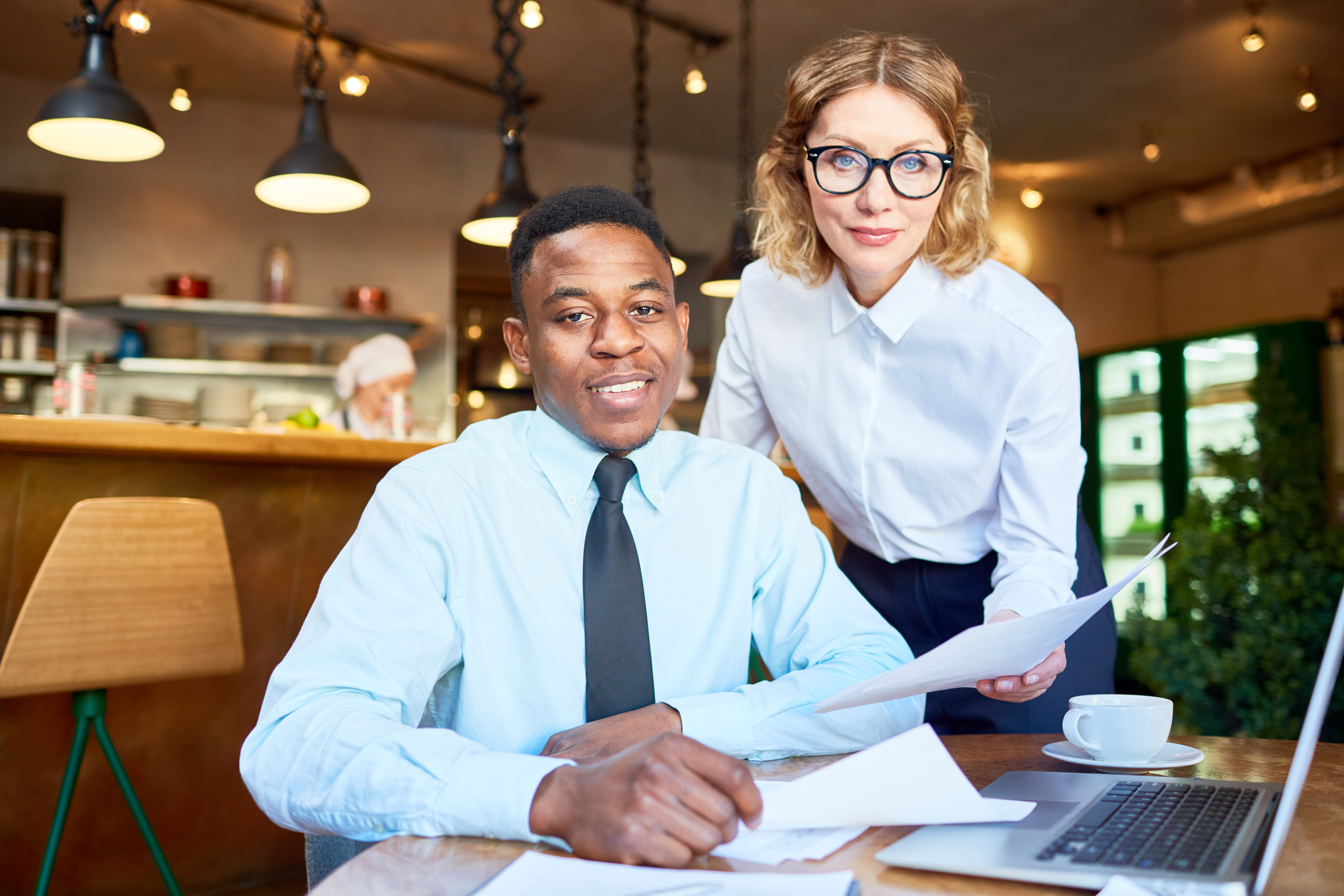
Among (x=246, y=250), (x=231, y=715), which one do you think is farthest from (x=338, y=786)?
(x=246, y=250)

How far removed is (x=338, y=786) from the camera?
2.56 ft

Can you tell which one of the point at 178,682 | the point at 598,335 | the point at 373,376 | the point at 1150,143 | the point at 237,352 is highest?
the point at 1150,143

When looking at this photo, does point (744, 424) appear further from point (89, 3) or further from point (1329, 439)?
point (1329, 439)

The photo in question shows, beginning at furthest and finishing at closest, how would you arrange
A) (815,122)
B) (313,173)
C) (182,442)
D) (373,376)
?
1. (373,376)
2. (313,173)
3. (182,442)
4. (815,122)

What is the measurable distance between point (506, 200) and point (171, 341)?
236 centimetres

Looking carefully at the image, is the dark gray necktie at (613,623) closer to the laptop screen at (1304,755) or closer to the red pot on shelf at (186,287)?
the laptop screen at (1304,755)

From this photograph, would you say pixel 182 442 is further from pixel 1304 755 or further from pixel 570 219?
pixel 1304 755

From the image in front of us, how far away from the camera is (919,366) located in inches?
56.9

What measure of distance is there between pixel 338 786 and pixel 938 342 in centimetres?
99

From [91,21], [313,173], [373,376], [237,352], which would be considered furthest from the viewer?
[237,352]

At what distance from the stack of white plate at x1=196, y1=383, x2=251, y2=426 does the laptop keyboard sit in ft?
16.5

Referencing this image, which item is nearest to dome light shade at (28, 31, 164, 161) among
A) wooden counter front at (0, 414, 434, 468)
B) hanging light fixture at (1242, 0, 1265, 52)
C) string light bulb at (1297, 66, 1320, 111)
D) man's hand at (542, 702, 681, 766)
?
wooden counter front at (0, 414, 434, 468)

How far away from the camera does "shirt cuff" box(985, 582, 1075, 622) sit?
125cm

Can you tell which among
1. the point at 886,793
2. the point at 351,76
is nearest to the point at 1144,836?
the point at 886,793
